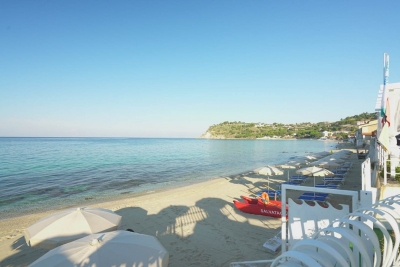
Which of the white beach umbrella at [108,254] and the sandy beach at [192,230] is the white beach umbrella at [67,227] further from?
the sandy beach at [192,230]

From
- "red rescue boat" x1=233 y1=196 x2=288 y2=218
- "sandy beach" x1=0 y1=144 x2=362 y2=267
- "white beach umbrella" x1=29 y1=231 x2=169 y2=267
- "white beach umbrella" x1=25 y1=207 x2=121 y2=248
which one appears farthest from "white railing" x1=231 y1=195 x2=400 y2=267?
"red rescue boat" x1=233 y1=196 x2=288 y2=218

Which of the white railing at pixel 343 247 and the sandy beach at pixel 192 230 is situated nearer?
the white railing at pixel 343 247

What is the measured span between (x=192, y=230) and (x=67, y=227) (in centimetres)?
421

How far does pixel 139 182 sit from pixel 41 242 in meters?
16.5

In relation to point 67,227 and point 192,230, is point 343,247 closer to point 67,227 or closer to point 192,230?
point 67,227

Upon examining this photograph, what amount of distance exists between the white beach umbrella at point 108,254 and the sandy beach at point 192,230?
112 inches

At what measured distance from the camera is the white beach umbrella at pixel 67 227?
549cm

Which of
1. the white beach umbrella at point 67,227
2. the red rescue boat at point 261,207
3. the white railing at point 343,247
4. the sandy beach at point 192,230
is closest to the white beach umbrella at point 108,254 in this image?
the white beach umbrella at point 67,227

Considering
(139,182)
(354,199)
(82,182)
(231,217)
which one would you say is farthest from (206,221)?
(82,182)

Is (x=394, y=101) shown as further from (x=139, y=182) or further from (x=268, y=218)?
(x=139, y=182)

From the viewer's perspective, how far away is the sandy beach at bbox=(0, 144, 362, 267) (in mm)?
6797

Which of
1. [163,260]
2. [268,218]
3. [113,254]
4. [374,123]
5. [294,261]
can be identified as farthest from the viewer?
[374,123]

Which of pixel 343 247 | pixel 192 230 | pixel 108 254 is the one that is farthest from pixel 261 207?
pixel 343 247

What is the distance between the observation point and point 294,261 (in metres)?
1.92
